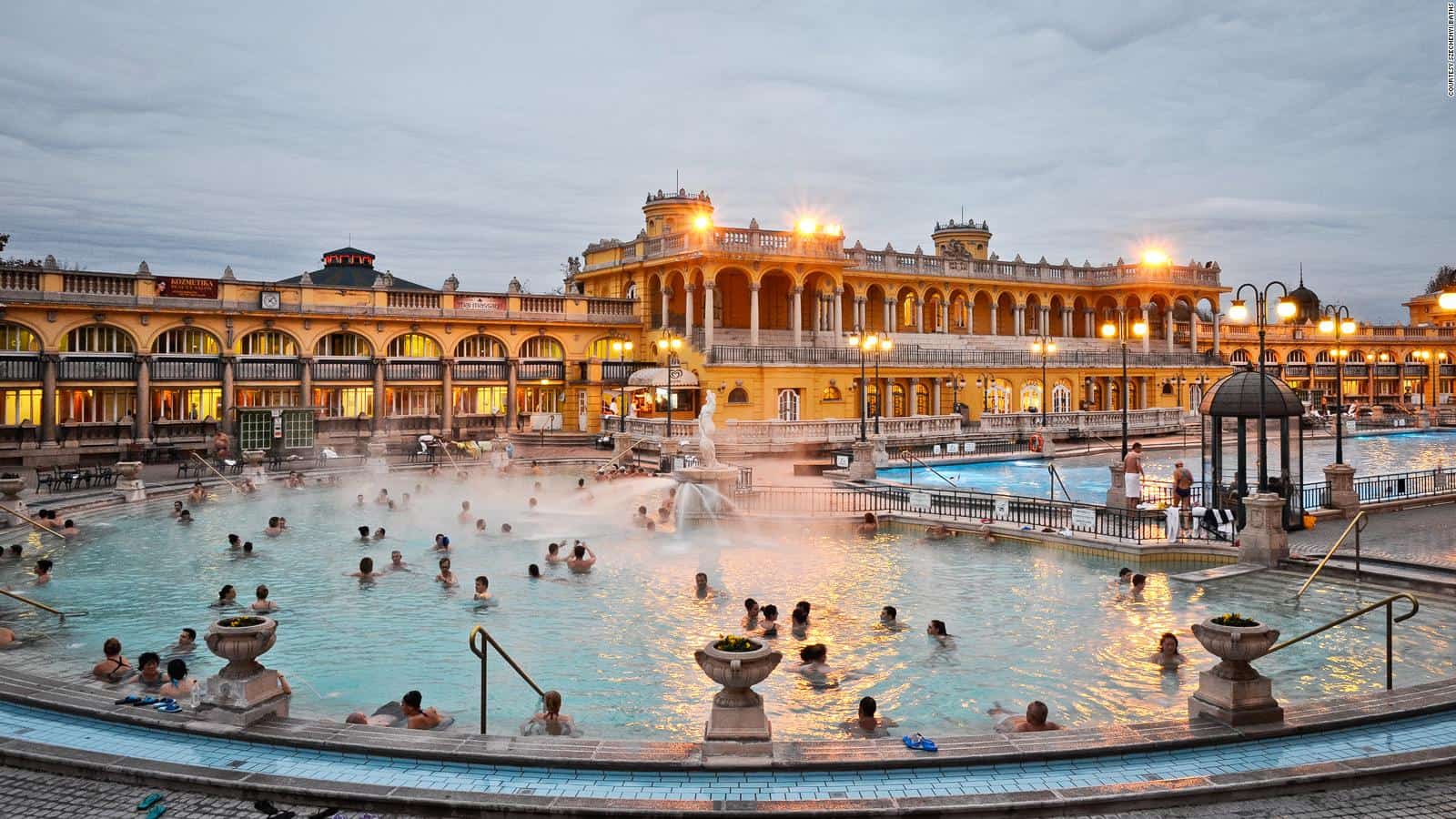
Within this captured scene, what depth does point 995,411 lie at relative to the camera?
55688 millimetres

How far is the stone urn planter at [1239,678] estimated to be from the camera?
9766 mm

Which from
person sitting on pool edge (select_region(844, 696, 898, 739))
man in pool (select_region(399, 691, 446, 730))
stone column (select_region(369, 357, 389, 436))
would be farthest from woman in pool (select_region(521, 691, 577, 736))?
stone column (select_region(369, 357, 389, 436))

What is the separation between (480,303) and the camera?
157 feet

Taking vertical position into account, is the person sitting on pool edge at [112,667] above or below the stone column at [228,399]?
below

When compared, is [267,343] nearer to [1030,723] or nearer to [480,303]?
[480,303]

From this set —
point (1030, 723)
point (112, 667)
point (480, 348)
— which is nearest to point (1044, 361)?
point (480, 348)

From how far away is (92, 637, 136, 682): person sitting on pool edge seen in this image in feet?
41.1

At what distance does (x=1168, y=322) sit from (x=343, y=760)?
221 ft

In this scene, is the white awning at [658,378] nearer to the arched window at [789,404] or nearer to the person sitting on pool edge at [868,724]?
the arched window at [789,404]

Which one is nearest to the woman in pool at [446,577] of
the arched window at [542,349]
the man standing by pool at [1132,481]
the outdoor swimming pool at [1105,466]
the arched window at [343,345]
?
the man standing by pool at [1132,481]

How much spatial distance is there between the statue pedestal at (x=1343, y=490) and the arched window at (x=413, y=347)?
38.0m

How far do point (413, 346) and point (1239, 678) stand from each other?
43.2 metres

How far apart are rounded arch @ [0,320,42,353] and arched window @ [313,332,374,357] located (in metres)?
10.6

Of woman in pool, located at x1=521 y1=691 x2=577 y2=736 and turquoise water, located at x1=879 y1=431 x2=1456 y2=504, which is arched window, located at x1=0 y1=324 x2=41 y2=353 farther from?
woman in pool, located at x1=521 y1=691 x2=577 y2=736
